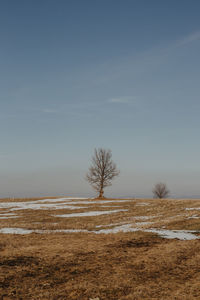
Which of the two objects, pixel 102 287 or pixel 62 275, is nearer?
pixel 102 287

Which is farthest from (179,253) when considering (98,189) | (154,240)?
(98,189)

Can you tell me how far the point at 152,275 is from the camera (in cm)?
790

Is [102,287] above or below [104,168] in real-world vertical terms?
below

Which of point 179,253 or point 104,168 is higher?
point 104,168

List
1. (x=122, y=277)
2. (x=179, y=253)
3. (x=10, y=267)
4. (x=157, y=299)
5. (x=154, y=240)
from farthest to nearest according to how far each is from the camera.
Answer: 1. (x=154, y=240)
2. (x=179, y=253)
3. (x=10, y=267)
4. (x=122, y=277)
5. (x=157, y=299)

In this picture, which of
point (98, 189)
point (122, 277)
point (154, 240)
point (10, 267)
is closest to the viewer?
Answer: point (122, 277)

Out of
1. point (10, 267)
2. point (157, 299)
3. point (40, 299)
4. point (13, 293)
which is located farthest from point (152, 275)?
point (10, 267)

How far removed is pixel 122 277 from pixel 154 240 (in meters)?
5.70

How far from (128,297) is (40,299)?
2145 mm

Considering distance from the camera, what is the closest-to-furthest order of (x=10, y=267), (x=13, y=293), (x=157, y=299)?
(x=157, y=299) → (x=13, y=293) → (x=10, y=267)

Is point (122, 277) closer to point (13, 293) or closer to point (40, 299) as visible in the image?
point (40, 299)

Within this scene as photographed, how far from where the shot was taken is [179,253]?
10312 mm

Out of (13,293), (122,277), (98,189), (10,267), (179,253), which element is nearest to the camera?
(13,293)

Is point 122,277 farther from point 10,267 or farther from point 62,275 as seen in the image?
point 10,267
